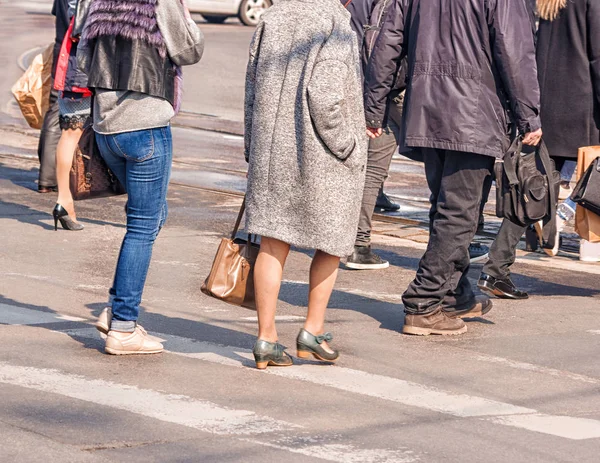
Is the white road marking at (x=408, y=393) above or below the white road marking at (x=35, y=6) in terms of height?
above

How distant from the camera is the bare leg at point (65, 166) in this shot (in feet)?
31.4

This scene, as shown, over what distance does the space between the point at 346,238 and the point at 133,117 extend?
109 centimetres

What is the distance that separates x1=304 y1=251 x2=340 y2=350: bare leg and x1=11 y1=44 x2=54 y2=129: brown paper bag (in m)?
5.57

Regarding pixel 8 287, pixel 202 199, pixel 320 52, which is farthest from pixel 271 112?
pixel 202 199

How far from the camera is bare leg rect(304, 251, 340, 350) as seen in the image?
19.4 feet

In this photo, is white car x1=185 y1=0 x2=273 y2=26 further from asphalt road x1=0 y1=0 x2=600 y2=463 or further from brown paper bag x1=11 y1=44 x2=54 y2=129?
asphalt road x1=0 y1=0 x2=600 y2=463

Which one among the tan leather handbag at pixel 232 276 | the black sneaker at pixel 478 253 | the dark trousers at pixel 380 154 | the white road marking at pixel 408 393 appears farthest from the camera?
the black sneaker at pixel 478 253

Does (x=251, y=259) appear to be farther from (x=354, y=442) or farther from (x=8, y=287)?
(x=8, y=287)

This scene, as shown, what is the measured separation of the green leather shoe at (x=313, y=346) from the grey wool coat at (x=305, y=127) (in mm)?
435

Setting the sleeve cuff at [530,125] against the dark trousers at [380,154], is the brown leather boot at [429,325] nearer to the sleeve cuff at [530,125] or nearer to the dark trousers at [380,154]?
the sleeve cuff at [530,125]

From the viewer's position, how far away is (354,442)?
15.7ft

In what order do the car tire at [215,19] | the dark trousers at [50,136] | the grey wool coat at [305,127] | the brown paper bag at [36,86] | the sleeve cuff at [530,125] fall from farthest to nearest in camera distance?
the car tire at [215,19] → the dark trousers at [50,136] → the brown paper bag at [36,86] → the sleeve cuff at [530,125] → the grey wool coat at [305,127]

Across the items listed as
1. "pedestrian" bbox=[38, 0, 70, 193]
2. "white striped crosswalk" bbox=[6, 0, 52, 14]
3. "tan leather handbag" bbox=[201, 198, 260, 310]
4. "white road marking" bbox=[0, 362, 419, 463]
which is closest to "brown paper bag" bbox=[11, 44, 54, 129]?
"pedestrian" bbox=[38, 0, 70, 193]

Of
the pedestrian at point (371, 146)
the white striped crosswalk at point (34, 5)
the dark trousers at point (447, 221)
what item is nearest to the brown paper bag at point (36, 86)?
the pedestrian at point (371, 146)
